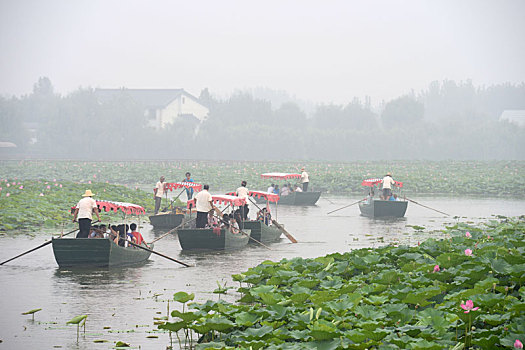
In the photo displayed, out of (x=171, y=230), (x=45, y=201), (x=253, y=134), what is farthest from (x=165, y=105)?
(x=171, y=230)

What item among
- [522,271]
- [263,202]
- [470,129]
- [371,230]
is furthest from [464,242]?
[470,129]

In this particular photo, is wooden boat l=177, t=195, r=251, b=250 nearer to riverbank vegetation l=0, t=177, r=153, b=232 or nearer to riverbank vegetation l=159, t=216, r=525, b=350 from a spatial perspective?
riverbank vegetation l=0, t=177, r=153, b=232

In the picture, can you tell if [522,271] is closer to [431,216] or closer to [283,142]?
[431,216]

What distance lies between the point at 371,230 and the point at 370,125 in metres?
66.1

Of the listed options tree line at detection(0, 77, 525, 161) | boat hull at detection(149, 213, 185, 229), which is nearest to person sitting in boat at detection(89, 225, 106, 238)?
boat hull at detection(149, 213, 185, 229)

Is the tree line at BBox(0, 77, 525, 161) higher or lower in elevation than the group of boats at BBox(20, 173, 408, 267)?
higher

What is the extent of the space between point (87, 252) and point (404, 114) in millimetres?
78569

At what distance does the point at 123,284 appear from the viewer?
13695 mm

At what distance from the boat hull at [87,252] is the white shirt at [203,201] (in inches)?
121

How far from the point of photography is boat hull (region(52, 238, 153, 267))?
1499cm

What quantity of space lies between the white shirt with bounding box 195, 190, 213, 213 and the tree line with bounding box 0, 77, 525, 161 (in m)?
62.2

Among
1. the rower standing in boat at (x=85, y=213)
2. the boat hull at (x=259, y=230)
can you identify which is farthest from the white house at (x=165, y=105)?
the rower standing in boat at (x=85, y=213)

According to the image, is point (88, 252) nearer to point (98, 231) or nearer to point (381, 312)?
point (98, 231)

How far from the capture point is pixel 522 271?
9.37 m
